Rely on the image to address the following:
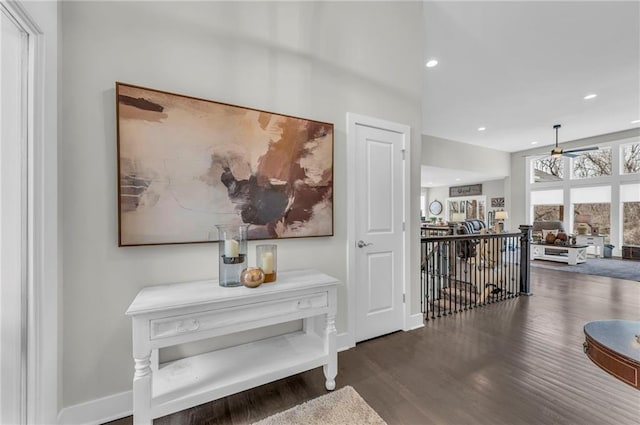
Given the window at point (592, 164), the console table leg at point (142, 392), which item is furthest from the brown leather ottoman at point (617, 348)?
the window at point (592, 164)

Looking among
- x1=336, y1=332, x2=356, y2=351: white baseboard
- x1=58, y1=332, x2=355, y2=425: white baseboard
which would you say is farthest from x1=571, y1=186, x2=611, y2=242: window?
x1=58, y1=332, x2=355, y2=425: white baseboard

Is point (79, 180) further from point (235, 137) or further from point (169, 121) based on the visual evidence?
point (235, 137)

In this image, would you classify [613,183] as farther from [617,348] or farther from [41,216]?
[41,216]

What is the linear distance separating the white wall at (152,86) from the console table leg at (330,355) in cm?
54

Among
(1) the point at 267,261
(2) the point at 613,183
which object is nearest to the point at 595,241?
(2) the point at 613,183

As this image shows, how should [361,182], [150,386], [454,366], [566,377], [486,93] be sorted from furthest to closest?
[486,93], [361,182], [454,366], [566,377], [150,386]

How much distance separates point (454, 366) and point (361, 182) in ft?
5.83

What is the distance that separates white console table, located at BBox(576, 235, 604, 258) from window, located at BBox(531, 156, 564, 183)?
209 centimetres

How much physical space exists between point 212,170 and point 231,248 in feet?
1.91

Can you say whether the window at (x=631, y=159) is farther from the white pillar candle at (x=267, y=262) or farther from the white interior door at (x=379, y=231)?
the white pillar candle at (x=267, y=262)

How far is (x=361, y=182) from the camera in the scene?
103 inches

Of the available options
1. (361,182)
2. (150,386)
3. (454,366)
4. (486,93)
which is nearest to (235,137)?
(361,182)

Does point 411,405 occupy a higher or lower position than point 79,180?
lower

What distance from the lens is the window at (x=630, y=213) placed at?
23.9ft
